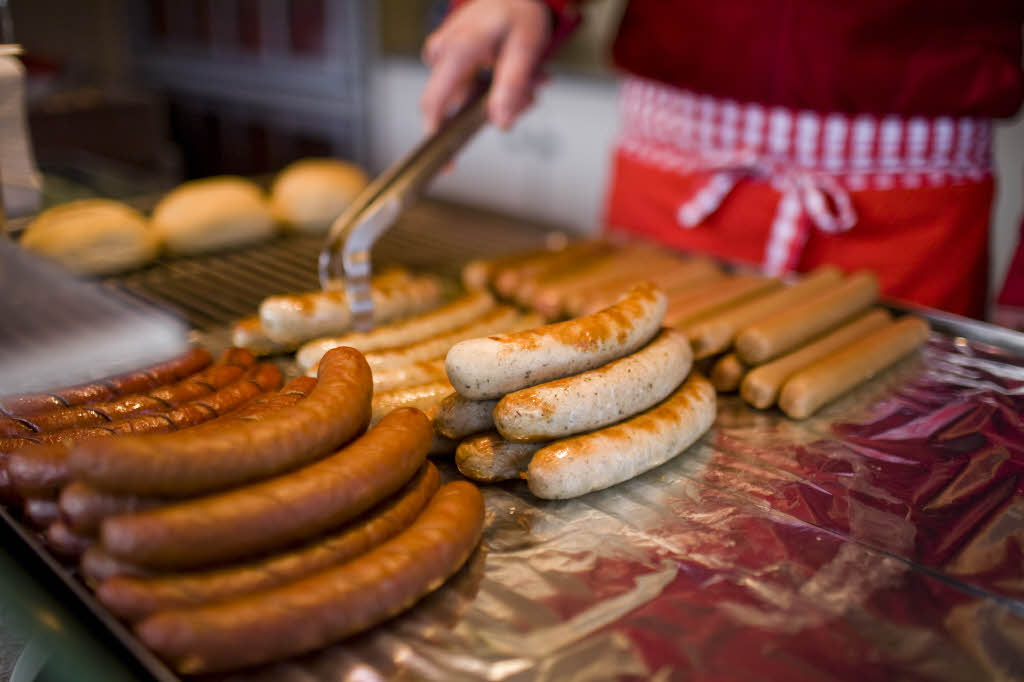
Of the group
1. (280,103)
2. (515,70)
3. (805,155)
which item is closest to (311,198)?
(515,70)

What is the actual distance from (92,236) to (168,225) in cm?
28

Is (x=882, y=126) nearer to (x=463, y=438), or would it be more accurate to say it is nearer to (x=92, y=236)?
(x=463, y=438)

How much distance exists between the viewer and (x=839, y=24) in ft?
8.35

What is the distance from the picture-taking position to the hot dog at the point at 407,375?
1.88 m

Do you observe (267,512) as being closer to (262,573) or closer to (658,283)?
(262,573)

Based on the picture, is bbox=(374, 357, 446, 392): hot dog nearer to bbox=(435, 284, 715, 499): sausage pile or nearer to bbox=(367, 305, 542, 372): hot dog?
bbox=(367, 305, 542, 372): hot dog

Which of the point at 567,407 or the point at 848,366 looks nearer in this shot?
the point at 567,407

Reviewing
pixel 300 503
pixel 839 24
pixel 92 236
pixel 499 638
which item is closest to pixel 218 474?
pixel 300 503

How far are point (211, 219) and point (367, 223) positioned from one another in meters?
1.04

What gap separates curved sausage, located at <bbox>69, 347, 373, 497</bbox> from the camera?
46.9 inches

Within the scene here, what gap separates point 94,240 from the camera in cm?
279

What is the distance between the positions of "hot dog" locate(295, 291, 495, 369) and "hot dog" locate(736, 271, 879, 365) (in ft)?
2.42

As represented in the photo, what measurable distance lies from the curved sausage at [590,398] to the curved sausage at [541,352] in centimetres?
3

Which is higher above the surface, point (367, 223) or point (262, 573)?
point (367, 223)
